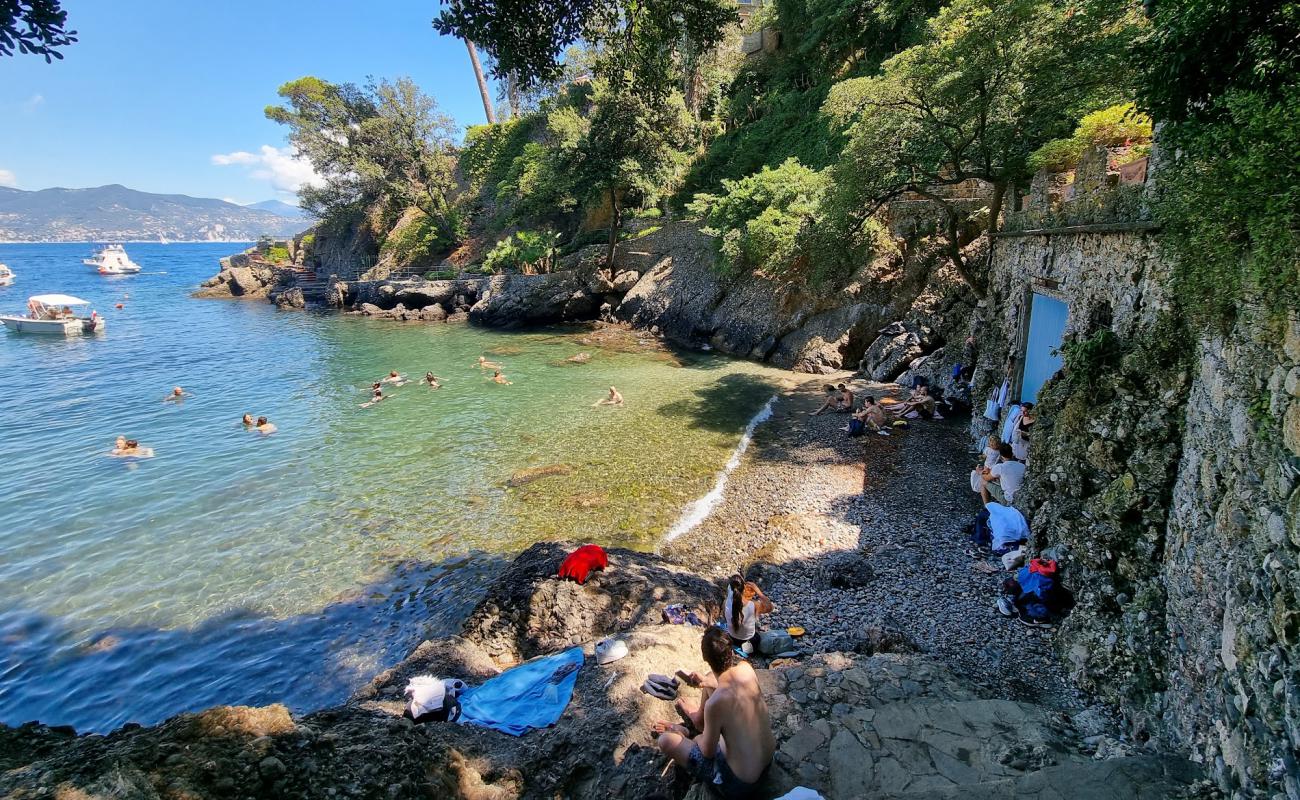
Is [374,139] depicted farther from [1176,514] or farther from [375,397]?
[1176,514]

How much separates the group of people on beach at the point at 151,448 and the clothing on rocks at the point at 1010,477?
1748 centimetres

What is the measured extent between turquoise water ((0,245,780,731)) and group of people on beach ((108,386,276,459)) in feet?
1.26

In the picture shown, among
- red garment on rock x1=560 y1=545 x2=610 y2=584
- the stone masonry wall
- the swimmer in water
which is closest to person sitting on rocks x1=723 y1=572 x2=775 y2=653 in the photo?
red garment on rock x1=560 y1=545 x2=610 y2=584

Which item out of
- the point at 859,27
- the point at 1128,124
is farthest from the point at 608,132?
the point at 1128,124

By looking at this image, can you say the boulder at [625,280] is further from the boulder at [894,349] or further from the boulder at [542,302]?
the boulder at [894,349]

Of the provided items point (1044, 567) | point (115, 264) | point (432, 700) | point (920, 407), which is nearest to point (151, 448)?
point (432, 700)

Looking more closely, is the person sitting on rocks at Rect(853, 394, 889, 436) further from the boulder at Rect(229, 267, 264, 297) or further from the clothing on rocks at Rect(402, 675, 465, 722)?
the boulder at Rect(229, 267, 264, 297)

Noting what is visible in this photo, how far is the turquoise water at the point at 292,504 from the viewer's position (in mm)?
7668

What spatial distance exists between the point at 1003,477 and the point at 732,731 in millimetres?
7311

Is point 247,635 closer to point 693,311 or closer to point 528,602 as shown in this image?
point 528,602

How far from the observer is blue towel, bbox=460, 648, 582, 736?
5.26 meters

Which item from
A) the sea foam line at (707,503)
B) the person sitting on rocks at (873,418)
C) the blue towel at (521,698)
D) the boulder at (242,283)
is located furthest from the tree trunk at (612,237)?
the boulder at (242,283)

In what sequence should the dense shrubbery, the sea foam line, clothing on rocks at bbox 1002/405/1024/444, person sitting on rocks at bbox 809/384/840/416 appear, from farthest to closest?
person sitting on rocks at bbox 809/384/840/416 < the dense shrubbery < the sea foam line < clothing on rocks at bbox 1002/405/1024/444

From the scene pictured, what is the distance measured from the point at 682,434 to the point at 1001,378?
739 centimetres
